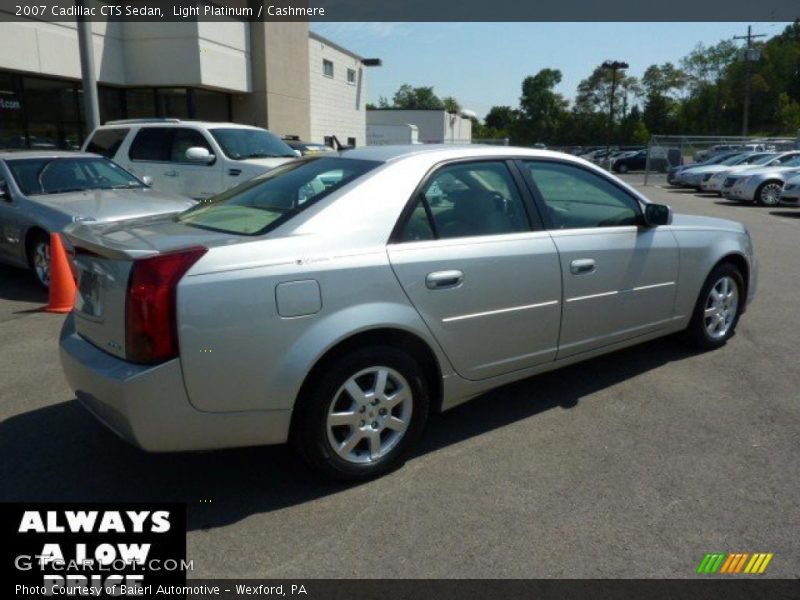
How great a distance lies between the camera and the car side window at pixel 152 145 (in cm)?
1016

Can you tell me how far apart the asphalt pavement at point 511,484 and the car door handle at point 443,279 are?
0.96 metres

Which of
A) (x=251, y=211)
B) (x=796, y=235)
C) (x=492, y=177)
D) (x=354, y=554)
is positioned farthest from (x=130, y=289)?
(x=796, y=235)

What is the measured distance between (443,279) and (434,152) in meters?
0.80

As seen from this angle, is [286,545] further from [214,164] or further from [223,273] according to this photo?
[214,164]

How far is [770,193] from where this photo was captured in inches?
741

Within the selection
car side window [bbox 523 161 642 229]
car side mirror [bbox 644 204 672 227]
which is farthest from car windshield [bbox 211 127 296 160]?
car side mirror [bbox 644 204 672 227]

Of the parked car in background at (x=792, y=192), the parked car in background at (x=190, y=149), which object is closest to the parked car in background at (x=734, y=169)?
the parked car in background at (x=792, y=192)

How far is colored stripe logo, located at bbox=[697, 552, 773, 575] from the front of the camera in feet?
8.61

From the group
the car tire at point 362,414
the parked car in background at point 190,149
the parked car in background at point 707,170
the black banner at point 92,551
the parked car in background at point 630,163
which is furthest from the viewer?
the parked car in background at point 630,163

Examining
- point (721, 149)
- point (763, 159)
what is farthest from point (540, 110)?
point (763, 159)

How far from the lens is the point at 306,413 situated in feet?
9.84

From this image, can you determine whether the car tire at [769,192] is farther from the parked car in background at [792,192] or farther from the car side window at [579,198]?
the car side window at [579,198]

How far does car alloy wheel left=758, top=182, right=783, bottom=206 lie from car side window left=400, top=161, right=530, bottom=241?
18.0m

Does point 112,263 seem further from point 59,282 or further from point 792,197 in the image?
point 792,197
